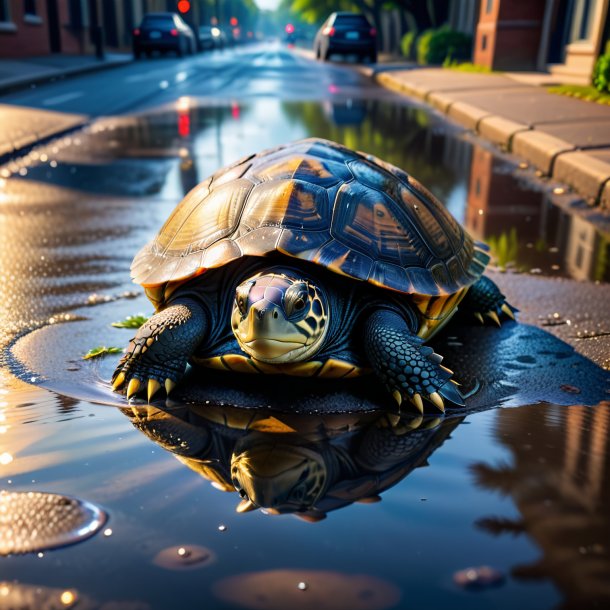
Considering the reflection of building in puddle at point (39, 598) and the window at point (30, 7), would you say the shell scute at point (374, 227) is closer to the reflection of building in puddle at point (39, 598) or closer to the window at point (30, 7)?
the reflection of building in puddle at point (39, 598)

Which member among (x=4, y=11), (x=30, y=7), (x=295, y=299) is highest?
(x=30, y=7)

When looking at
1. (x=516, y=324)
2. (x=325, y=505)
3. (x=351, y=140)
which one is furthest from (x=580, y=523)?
(x=351, y=140)

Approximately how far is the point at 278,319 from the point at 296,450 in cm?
45

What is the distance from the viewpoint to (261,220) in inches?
119

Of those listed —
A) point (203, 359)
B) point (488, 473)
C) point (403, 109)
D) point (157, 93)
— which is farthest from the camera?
point (157, 93)

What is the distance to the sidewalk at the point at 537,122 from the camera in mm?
7078

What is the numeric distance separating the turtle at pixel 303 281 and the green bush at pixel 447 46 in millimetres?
25586

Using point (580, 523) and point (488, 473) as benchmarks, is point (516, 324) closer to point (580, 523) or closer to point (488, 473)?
point (488, 473)

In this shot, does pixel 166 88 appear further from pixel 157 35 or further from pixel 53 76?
pixel 157 35

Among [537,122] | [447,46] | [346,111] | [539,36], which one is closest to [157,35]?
[447,46]

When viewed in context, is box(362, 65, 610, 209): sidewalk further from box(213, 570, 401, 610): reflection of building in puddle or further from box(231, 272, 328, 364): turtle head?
box(213, 570, 401, 610): reflection of building in puddle

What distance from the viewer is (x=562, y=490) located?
2199mm

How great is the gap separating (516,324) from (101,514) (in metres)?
2.45

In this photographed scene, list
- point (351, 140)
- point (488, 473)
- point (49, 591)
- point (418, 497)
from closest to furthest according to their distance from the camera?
point (49, 591) → point (418, 497) → point (488, 473) → point (351, 140)
